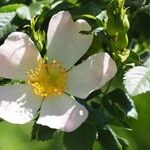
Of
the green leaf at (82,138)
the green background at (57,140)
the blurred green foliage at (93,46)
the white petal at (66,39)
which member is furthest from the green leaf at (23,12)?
the green background at (57,140)

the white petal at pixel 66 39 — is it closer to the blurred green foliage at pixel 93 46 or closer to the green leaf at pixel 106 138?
the blurred green foliage at pixel 93 46

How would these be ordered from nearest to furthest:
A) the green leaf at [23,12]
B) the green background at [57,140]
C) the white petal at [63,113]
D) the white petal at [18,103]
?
the white petal at [63,113]
the white petal at [18,103]
the green leaf at [23,12]
the green background at [57,140]

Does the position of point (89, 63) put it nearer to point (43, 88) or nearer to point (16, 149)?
point (43, 88)

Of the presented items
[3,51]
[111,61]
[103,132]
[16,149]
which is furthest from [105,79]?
[16,149]

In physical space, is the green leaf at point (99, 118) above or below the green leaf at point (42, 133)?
above

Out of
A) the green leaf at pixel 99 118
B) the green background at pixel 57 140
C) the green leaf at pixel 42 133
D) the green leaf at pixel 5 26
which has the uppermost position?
the green leaf at pixel 5 26

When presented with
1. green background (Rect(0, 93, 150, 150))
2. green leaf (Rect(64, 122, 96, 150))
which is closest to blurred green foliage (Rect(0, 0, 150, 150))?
green leaf (Rect(64, 122, 96, 150))

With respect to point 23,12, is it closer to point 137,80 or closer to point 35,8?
point 35,8

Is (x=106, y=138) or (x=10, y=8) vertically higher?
(x=10, y=8)

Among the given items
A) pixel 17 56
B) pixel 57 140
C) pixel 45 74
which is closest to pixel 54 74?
pixel 45 74
